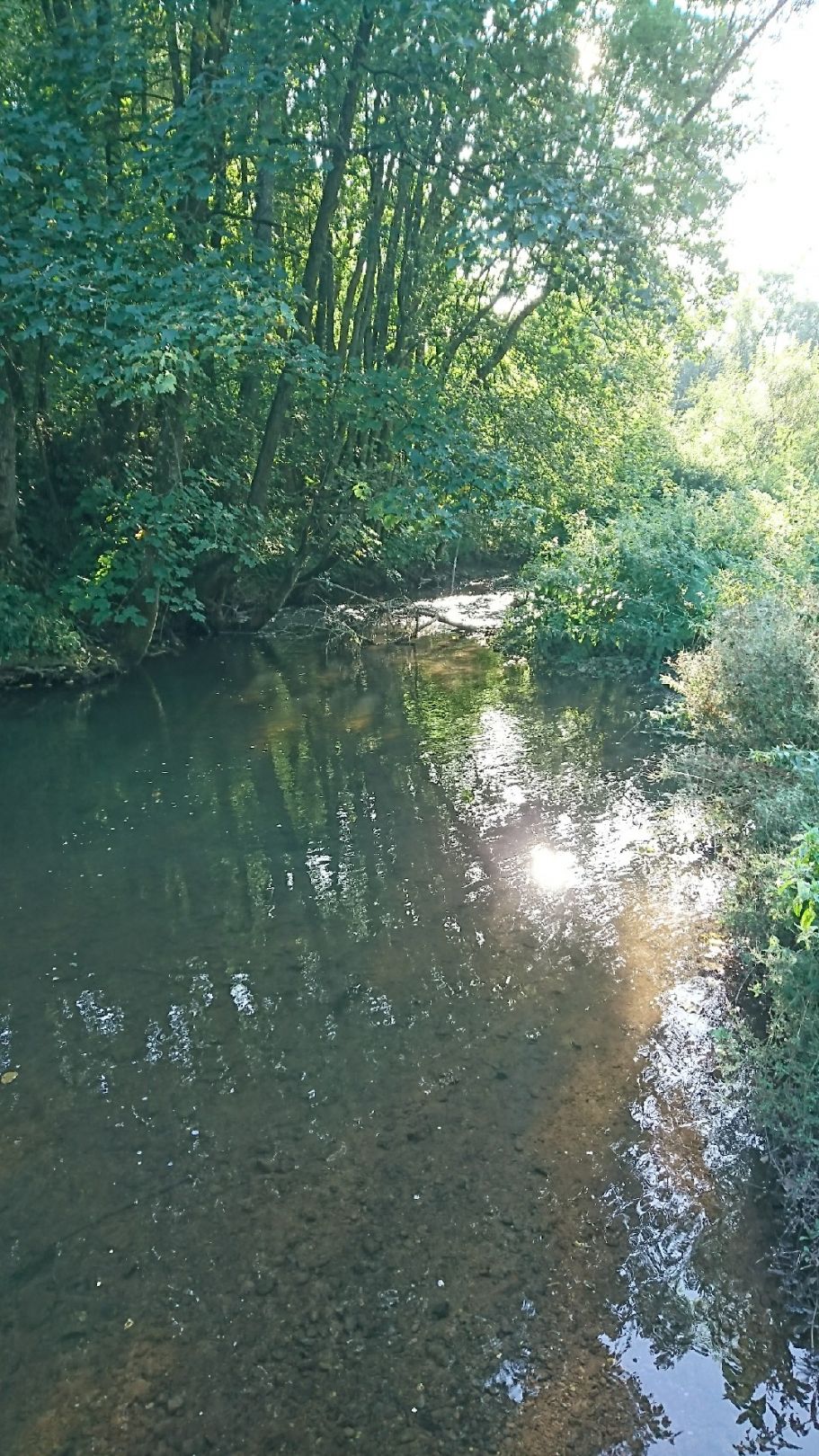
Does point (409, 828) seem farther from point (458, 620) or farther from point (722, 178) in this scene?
point (722, 178)

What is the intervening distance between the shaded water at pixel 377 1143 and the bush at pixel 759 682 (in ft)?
3.61

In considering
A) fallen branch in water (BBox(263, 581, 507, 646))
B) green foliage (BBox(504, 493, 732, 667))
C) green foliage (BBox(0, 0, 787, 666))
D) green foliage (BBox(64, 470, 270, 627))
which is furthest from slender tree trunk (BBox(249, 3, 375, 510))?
green foliage (BBox(504, 493, 732, 667))

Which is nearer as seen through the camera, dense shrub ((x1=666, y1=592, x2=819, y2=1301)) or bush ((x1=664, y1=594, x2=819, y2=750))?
dense shrub ((x1=666, y1=592, x2=819, y2=1301))

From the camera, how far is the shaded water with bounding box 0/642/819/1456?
2.88m

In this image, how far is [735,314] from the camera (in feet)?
156

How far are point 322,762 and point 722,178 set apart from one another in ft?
32.6

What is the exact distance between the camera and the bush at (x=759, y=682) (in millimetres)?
5812

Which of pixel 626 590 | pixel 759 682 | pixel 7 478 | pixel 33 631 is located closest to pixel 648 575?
pixel 626 590

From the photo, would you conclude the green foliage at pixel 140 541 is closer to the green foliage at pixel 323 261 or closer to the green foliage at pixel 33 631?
the green foliage at pixel 323 261

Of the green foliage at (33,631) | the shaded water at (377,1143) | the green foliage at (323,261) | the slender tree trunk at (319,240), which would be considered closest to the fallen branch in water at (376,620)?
the green foliage at (323,261)

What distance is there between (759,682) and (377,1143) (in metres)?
3.96

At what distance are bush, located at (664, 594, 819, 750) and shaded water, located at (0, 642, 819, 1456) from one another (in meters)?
1.10

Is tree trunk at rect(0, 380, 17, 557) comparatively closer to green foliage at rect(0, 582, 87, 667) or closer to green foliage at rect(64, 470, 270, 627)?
green foliage at rect(0, 582, 87, 667)

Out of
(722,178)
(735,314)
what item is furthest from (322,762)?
(735,314)
